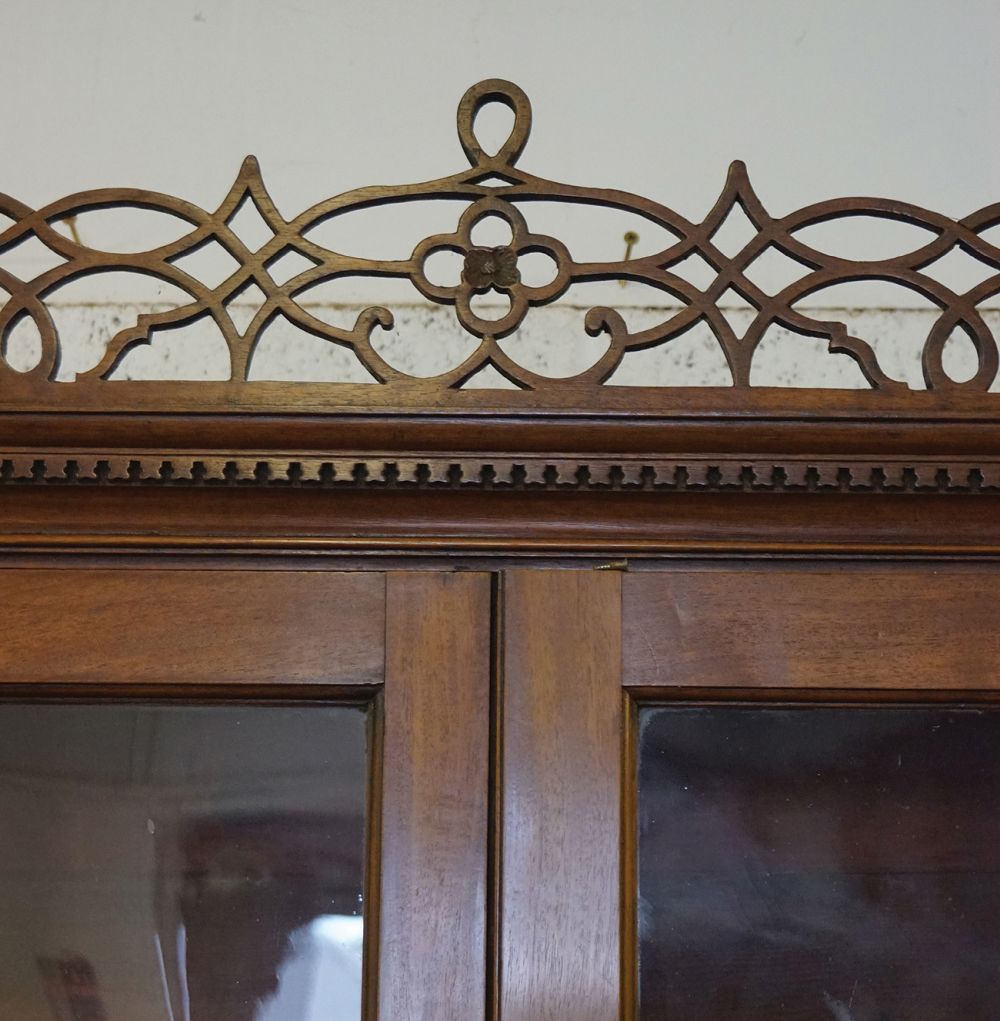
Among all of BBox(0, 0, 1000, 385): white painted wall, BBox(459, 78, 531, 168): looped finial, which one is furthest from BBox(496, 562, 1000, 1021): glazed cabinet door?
BBox(0, 0, 1000, 385): white painted wall

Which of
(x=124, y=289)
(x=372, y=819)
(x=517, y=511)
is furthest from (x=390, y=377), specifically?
(x=124, y=289)

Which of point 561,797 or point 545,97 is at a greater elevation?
point 545,97

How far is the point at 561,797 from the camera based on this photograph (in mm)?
582

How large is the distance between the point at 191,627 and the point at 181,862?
4.6 inches

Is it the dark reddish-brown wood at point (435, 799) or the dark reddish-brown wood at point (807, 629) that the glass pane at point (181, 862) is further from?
the dark reddish-brown wood at point (807, 629)

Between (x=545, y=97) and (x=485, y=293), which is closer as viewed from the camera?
(x=485, y=293)

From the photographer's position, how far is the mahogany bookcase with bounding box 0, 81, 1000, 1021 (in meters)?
0.59

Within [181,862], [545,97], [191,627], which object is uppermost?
[545,97]

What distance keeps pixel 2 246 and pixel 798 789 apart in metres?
0.51

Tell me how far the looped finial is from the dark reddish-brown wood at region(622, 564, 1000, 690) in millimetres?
241

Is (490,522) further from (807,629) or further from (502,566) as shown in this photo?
(807,629)

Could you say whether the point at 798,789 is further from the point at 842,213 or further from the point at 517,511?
the point at 842,213

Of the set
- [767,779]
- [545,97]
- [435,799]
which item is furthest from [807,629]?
[545,97]

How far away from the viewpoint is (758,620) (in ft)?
1.99
